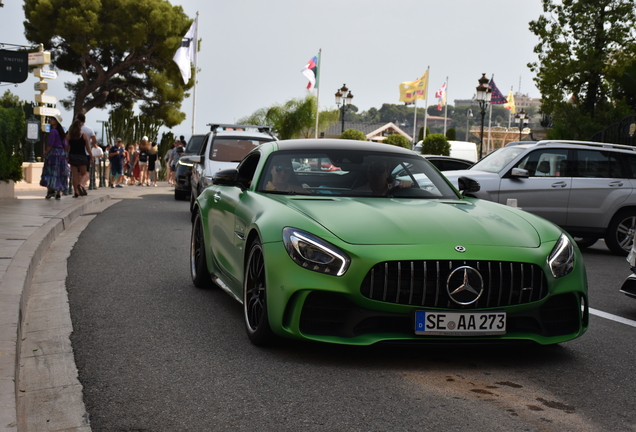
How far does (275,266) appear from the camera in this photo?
4.79 meters

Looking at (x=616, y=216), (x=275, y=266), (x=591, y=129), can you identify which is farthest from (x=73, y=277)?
(x=591, y=129)

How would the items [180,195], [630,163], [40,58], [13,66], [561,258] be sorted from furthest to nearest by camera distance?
[40,58] < [180,195] < [13,66] < [630,163] < [561,258]

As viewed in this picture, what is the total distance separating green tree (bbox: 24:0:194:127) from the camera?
4641 centimetres

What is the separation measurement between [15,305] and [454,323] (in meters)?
3.10

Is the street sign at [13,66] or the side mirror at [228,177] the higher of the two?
the street sign at [13,66]

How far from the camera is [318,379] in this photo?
445 cm

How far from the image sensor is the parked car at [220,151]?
14375mm

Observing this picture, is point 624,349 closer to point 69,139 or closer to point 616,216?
A: point 616,216

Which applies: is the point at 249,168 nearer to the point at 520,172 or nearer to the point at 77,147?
the point at 520,172

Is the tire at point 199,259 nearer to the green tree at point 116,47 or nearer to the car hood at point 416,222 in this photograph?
the car hood at point 416,222

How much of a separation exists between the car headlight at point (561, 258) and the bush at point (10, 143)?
547 inches

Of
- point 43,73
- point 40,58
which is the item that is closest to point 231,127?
point 40,58

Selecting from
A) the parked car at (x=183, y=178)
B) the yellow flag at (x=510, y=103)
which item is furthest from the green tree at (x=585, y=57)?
the yellow flag at (x=510, y=103)

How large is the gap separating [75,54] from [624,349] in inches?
1873
